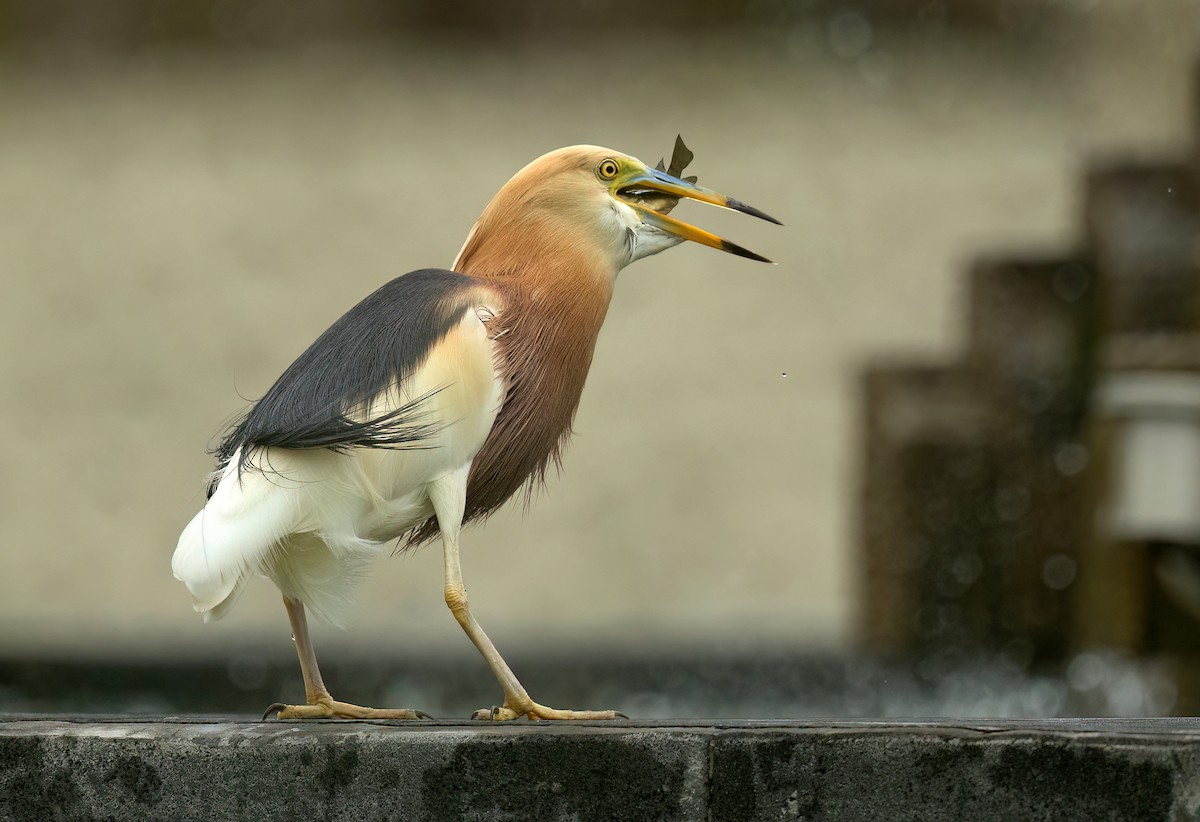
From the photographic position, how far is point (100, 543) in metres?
7.50

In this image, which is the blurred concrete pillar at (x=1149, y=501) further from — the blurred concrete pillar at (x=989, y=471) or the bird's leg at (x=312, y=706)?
the bird's leg at (x=312, y=706)

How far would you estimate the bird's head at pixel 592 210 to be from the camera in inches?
100

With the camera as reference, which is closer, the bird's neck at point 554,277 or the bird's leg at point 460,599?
the bird's leg at point 460,599

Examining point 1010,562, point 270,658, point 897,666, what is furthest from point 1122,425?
point 270,658

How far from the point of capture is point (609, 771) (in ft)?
6.44

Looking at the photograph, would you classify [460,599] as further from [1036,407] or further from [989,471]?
[1036,407]

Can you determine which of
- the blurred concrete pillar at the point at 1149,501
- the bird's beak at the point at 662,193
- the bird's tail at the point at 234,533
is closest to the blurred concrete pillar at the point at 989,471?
the blurred concrete pillar at the point at 1149,501

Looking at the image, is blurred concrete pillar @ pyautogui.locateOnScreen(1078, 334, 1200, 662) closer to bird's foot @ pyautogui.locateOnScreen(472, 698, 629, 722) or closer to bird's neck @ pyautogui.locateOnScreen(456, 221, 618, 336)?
bird's neck @ pyautogui.locateOnScreen(456, 221, 618, 336)

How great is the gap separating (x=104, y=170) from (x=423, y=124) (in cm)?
163

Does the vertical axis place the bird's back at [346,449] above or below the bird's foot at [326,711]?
above

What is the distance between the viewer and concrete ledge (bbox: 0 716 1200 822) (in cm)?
186

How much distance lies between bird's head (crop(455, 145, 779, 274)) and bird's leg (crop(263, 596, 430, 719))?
67cm

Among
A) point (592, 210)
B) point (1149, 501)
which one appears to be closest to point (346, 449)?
point (592, 210)

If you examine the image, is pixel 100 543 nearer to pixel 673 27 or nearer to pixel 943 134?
pixel 673 27
